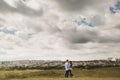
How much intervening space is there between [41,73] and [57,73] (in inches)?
214

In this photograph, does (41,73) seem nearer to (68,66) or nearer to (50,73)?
(50,73)

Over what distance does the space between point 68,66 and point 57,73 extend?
3092 cm

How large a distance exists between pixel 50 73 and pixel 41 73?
146 inches

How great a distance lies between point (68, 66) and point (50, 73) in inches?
1221

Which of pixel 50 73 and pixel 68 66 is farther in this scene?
pixel 50 73

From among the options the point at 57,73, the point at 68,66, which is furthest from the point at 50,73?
the point at 68,66

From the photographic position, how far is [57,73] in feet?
246

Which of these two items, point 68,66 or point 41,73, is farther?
point 41,73

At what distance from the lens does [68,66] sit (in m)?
44.8

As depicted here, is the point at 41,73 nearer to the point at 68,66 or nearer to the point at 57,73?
the point at 57,73

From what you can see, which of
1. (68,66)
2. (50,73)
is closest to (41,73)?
(50,73)

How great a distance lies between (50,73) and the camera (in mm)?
75000

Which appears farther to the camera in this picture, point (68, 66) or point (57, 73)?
point (57, 73)
